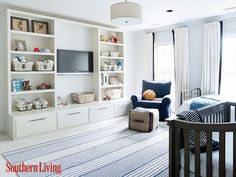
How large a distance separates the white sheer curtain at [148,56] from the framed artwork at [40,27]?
2.82 metres

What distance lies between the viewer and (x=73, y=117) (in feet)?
13.8

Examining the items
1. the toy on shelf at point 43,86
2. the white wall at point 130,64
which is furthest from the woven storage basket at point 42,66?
the white wall at point 130,64

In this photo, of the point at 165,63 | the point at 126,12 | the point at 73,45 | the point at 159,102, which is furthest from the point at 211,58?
the point at 73,45

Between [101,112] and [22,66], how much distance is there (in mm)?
1886

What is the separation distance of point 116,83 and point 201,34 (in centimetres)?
240

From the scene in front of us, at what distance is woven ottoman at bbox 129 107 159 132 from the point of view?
12.9ft

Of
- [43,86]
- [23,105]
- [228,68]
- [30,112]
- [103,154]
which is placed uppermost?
[228,68]

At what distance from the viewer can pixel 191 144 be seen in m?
1.75

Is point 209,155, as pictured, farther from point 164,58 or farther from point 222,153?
point 164,58

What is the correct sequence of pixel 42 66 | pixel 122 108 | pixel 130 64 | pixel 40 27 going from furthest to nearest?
pixel 130 64 < pixel 122 108 < pixel 40 27 < pixel 42 66

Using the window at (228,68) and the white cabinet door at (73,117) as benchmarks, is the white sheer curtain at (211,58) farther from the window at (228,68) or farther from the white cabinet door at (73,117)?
the white cabinet door at (73,117)

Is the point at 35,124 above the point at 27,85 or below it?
below

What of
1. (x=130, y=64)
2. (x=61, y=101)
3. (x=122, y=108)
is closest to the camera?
(x=61, y=101)

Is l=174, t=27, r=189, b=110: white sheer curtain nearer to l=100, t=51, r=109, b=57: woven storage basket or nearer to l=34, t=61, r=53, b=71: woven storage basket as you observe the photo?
l=100, t=51, r=109, b=57: woven storage basket
